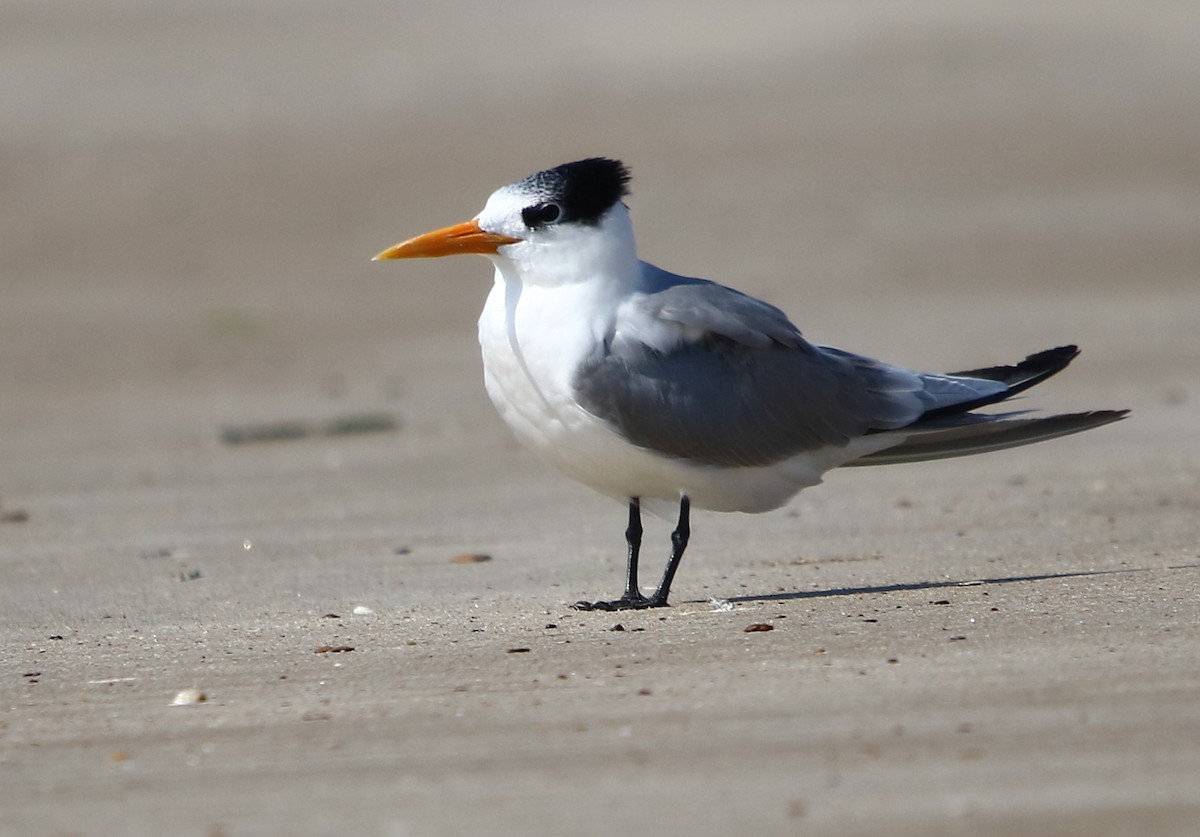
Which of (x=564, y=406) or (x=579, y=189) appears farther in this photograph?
(x=579, y=189)

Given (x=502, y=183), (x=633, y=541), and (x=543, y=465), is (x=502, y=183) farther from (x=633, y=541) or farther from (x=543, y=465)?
(x=633, y=541)

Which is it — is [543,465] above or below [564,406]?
below

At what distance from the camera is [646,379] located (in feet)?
16.6

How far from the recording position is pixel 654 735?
11.6ft

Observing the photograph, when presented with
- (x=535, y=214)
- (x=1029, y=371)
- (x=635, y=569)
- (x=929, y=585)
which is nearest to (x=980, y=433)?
(x=1029, y=371)

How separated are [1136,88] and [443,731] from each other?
17.1 m

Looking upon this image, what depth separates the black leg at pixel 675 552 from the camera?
5.13 meters

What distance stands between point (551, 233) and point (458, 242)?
0.24 metres

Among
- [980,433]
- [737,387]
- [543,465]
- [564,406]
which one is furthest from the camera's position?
[543,465]

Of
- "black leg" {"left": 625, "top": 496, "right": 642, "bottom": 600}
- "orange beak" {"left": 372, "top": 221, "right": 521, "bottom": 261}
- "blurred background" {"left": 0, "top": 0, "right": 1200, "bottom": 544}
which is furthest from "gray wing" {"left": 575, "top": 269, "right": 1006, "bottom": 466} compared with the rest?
"blurred background" {"left": 0, "top": 0, "right": 1200, "bottom": 544}

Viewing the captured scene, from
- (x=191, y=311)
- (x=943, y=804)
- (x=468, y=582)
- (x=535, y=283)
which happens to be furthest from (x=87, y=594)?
(x=191, y=311)

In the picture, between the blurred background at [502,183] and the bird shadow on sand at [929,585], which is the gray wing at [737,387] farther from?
the blurred background at [502,183]

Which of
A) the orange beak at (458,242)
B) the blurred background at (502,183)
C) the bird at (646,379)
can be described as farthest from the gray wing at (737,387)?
the blurred background at (502,183)

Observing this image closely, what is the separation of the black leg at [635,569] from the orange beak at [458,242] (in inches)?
31.4
